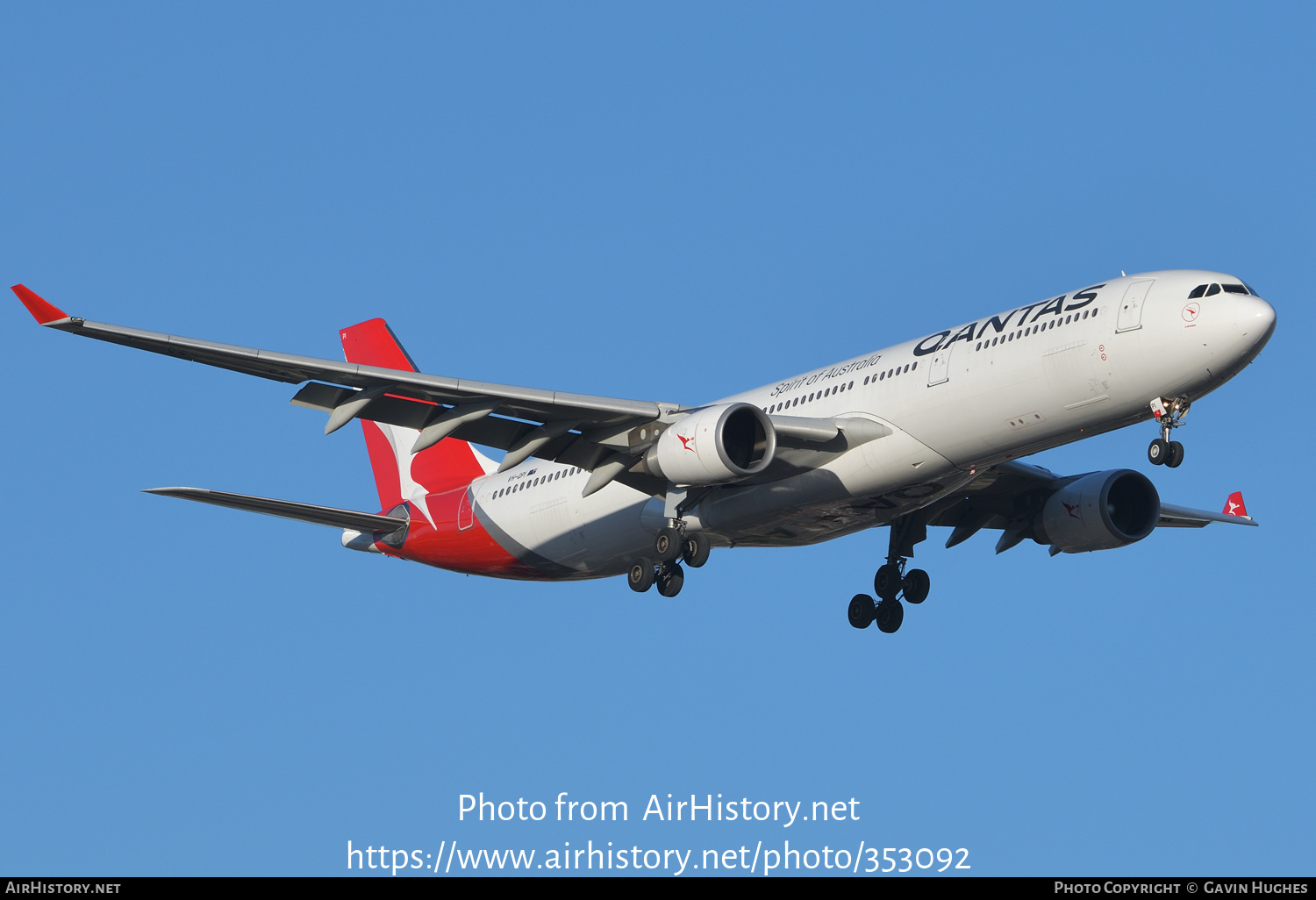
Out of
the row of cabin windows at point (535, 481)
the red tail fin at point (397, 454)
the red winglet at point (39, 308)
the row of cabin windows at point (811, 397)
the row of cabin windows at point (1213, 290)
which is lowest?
the red winglet at point (39, 308)

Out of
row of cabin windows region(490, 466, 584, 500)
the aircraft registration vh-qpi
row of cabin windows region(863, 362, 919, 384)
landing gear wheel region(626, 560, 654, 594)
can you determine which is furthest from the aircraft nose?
row of cabin windows region(490, 466, 584, 500)

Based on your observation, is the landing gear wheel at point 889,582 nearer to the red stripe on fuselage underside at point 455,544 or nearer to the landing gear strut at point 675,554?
Answer: the landing gear strut at point 675,554

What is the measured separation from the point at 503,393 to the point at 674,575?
5.91 metres

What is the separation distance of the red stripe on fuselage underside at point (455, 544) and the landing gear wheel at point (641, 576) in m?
4.45

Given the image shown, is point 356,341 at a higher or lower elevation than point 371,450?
higher

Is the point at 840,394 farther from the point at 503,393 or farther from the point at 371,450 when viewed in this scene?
the point at 371,450

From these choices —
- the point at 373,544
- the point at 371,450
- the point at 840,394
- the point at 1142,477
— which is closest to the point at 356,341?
the point at 371,450

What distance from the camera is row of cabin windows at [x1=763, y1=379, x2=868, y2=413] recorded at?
33.9 metres

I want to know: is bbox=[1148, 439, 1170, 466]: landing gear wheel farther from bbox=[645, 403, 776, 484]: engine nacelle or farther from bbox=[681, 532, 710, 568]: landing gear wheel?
bbox=[681, 532, 710, 568]: landing gear wheel

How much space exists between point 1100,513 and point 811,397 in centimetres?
837

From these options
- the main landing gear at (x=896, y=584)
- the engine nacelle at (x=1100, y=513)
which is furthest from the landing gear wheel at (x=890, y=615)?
the engine nacelle at (x=1100, y=513)

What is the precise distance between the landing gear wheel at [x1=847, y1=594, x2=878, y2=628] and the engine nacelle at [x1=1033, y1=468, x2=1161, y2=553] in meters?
4.33

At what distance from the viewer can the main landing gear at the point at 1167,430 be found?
98.2ft

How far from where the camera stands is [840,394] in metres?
33.8
